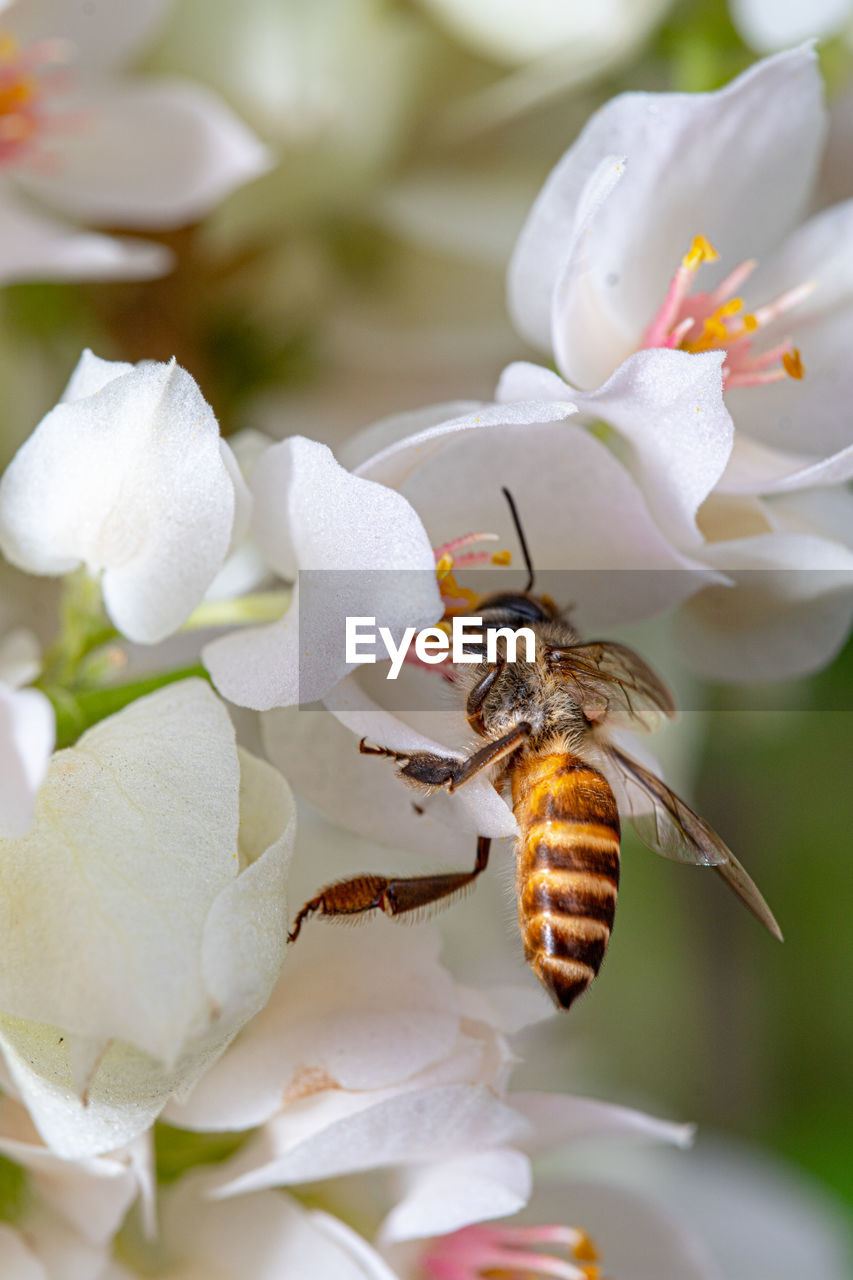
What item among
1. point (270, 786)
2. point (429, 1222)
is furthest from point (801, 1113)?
point (270, 786)

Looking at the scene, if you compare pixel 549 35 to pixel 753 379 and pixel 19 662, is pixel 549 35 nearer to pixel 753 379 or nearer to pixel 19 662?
pixel 753 379

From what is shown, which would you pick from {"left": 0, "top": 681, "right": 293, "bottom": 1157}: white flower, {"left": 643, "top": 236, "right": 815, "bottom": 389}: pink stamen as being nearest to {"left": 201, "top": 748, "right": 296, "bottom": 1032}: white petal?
{"left": 0, "top": 681, "right": 293, "bottom": 1157}: white flower

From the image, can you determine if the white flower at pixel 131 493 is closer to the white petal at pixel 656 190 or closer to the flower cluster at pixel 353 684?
the flower cluster at pixel 353 684

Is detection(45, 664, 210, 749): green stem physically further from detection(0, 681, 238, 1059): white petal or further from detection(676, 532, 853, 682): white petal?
detection(676, 532, 853, 682): white petal

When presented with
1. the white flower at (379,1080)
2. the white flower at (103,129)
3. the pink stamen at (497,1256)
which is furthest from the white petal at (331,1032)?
the white flower at (103,129)

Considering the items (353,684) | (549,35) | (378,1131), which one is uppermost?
(549,35)

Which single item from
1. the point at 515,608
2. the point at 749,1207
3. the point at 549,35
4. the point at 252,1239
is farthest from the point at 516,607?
the point at 749,1207

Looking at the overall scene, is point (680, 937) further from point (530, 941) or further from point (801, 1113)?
point (530, 941)
